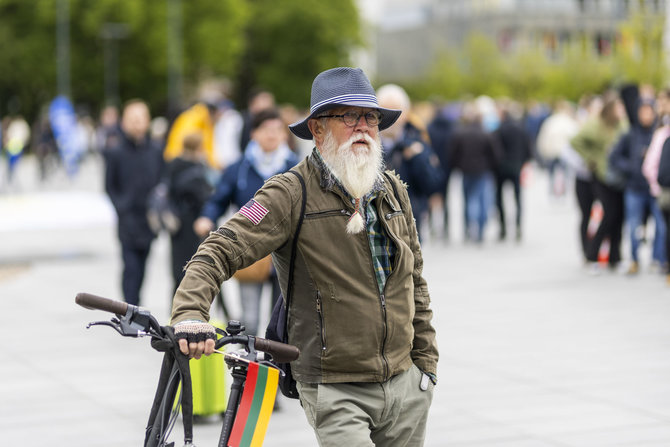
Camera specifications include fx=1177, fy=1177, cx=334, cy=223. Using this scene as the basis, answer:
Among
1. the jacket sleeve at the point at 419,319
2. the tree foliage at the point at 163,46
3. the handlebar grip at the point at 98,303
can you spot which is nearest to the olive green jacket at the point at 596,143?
the jacket sleeve at the point at 419,319

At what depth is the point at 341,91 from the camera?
368 cm

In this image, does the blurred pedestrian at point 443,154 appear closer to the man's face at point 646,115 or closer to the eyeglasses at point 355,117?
the man's face at point 646,115

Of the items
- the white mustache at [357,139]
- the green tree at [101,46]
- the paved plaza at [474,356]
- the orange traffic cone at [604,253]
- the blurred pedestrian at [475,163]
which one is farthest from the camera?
the green tree at [101,46]

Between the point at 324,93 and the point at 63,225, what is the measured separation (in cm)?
1255

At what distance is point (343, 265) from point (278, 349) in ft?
1.33

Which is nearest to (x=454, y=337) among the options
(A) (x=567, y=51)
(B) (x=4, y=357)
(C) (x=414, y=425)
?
(B) (x=4, y=357)

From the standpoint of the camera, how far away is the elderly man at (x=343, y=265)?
11.9 ft

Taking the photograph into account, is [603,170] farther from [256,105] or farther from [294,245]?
[294,245]

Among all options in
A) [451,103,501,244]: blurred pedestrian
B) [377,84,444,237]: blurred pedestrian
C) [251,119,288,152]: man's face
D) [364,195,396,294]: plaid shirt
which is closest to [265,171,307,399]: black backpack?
[364,195,396,294]: plaid shirt

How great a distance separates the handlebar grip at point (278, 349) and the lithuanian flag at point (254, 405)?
48 millimetres

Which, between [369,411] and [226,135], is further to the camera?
[226,135]

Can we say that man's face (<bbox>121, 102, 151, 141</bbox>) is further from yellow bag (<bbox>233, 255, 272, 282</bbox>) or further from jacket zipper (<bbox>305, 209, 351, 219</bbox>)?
jacket zipper (<bbox>305, 209, 351, 219</bbox>)

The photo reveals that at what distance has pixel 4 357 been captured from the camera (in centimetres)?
855

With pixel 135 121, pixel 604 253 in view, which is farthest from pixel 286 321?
pixel 604 253
